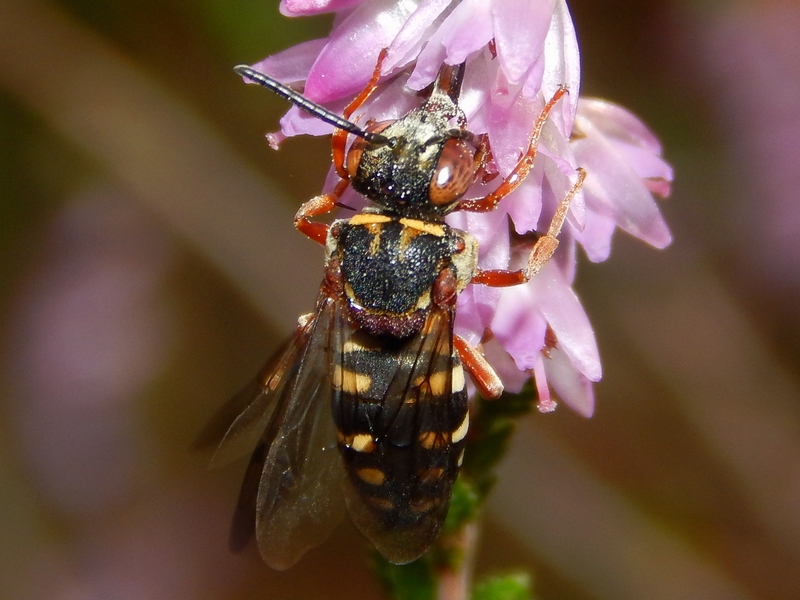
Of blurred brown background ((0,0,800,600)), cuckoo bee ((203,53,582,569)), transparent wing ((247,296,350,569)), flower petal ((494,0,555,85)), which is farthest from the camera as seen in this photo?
blurred brown background ((0,0,800,600))

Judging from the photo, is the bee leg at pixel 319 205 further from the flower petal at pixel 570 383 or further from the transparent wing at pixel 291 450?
the flower petal at pixel 570 383

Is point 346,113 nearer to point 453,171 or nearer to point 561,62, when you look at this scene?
point 453,171

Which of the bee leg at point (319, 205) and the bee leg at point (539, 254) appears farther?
the bee leg at point (319, 205)

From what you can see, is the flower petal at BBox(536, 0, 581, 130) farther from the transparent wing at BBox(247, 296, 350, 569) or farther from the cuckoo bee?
the transparent wing at BBox(247, 296, 350, 569)

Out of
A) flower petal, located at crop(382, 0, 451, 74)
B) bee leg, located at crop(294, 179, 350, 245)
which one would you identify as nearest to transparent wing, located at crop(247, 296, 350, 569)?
bee leg, located at crop(294, 179, 350, 245)

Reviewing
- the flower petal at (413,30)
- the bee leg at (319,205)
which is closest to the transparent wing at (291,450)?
the bee leg at (319,205)

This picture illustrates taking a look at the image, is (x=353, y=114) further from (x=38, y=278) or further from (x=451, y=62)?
(x=38, y=278)
